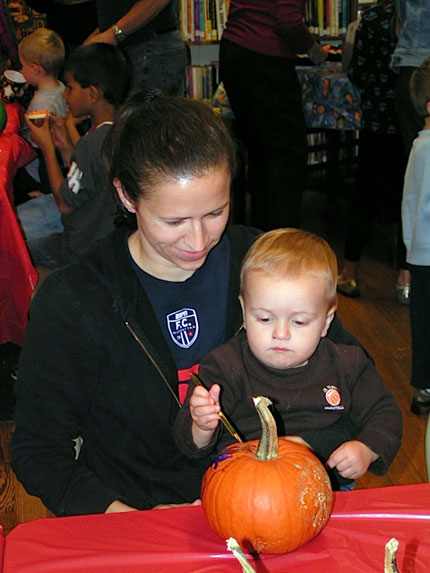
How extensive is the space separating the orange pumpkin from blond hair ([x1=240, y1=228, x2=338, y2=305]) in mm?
384

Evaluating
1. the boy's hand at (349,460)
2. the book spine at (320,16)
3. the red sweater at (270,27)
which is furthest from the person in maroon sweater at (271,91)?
the boy's hand at (349,460)

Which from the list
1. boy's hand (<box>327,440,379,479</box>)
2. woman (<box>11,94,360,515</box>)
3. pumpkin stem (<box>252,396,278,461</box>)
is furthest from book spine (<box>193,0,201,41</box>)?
pumpkin stem (<box>252,396,278,461</box>)

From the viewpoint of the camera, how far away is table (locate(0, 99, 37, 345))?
236cm

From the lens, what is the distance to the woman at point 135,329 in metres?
1.22

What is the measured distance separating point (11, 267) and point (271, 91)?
1658 millimetres

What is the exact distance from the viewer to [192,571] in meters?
0.85

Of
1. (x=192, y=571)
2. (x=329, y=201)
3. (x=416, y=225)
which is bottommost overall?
(x=329, y=201)

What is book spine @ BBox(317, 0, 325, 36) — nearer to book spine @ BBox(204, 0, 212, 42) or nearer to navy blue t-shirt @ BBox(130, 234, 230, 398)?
book spine @ BBox(204, 0, 212, 42)

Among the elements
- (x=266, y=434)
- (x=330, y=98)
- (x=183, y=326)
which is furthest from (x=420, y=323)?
(x=330, y=98)

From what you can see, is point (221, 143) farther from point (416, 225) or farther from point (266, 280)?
point (416, 225)

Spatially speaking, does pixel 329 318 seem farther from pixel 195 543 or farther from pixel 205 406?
pixel 195 543

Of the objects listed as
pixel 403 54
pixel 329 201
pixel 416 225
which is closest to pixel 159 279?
pixel 416 225

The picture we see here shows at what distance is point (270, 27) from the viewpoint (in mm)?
3375

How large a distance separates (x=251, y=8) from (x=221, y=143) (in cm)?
235
